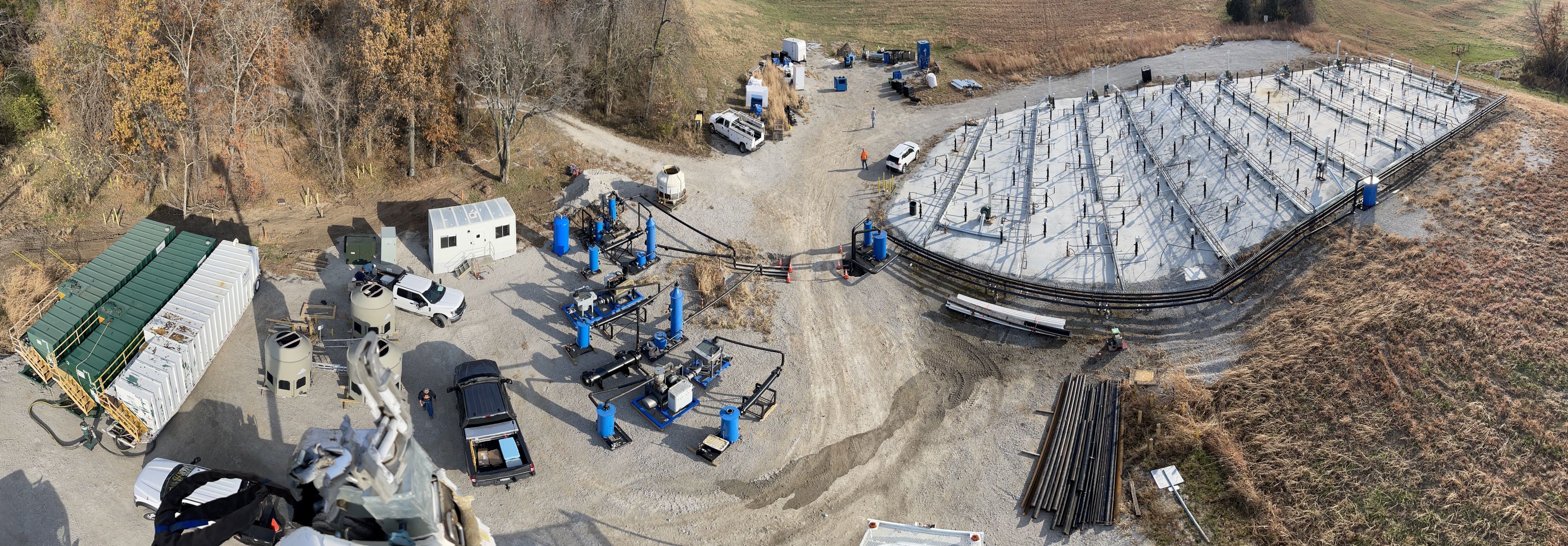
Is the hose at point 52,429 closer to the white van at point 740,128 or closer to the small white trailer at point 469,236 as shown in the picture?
the small white trailer at point 469,236

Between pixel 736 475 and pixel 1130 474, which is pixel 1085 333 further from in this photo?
pixel 736 475

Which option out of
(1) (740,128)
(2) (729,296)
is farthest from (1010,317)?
(1) (740,128)

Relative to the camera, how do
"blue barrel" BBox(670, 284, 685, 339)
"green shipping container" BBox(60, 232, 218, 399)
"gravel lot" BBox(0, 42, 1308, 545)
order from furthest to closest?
"blue barrel" BBox(670, 284, 685, 339) < "green shipping container" BBox(60, 232, 218, 399) < "gravel lot" BBox(0, 42, 1308, 545)

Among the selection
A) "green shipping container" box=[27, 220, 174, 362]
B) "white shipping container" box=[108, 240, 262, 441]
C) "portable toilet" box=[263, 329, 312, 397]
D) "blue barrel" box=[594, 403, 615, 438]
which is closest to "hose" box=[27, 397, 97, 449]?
"green shipping container" box=[27, 220, 174, 362]

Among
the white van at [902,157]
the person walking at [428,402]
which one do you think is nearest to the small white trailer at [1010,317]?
the white van at [902,157]

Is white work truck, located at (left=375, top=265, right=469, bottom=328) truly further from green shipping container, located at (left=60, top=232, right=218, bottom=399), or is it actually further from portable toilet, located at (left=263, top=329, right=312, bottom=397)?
green shipping container, located at (left=60, top=232, right=218, bottom=399)

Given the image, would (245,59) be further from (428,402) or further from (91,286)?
(428,402)
